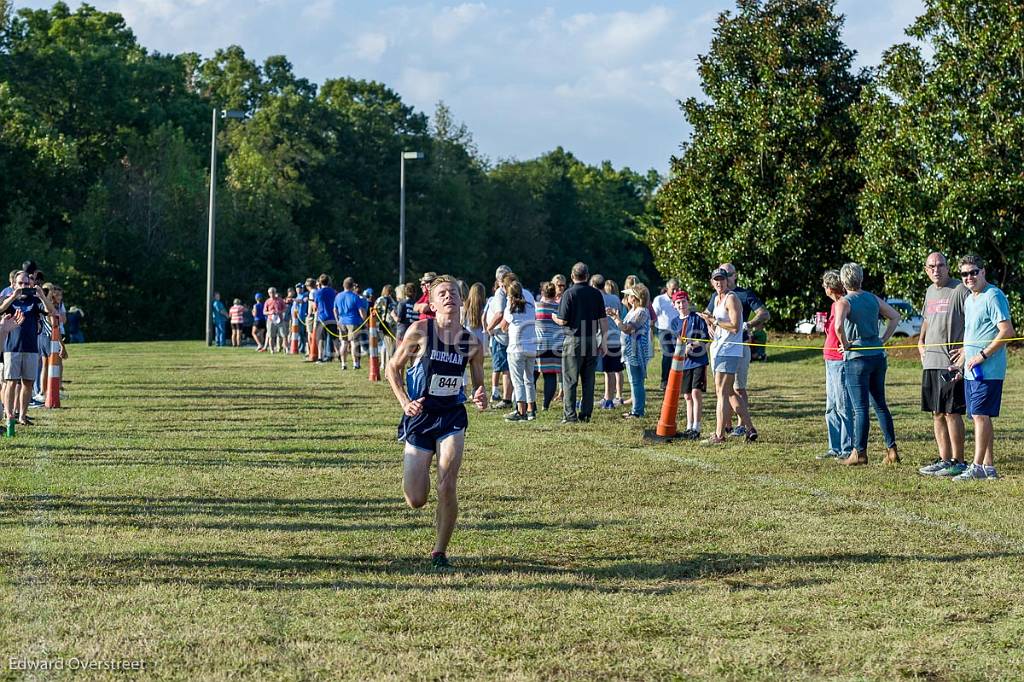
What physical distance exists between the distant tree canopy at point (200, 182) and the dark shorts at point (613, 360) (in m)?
39.5

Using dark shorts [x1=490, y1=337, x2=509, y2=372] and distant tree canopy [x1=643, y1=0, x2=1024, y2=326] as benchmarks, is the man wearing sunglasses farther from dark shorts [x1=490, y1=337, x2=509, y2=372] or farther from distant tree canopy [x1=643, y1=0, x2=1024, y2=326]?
distant tree canopy [x1=643, y1=0, x2=1024, y2=326]

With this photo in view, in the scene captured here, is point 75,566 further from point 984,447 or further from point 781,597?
point 984,447

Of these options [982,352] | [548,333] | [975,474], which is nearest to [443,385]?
[982,352]

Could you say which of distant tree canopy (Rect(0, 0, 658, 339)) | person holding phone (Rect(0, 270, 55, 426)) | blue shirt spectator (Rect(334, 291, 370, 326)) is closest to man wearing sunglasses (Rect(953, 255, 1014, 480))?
person holding phone (Rect(0, 270, 55, 426))

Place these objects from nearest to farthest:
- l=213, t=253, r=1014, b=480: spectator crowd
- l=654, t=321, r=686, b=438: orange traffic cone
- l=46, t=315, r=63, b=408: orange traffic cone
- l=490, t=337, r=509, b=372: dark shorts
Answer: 1. l=213, t=253, r=1014, b=480: spectator crowd
2. l=654, t=321, r=686, b=438: orange traffic cone
3. l=46, t=315, r=63, b=408: orange traffic cone
4. l=490, t=337, r=509, b=372: dark shorts

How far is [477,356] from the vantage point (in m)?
Answer: 8.22

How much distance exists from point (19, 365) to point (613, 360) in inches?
301

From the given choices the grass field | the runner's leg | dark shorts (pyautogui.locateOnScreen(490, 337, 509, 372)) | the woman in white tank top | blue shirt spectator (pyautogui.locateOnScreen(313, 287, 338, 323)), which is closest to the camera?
the grass field

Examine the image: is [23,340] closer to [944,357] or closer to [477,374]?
[477,374]

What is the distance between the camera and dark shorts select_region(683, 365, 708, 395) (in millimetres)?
14250

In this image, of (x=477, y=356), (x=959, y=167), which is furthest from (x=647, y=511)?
(x=959, y=167)

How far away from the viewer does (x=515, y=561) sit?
25.7 feet

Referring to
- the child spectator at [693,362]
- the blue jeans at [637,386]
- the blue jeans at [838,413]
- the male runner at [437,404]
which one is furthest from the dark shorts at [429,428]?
the blue jeans at [637,386]

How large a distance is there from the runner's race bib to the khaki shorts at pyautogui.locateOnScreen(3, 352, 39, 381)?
8.39 m
